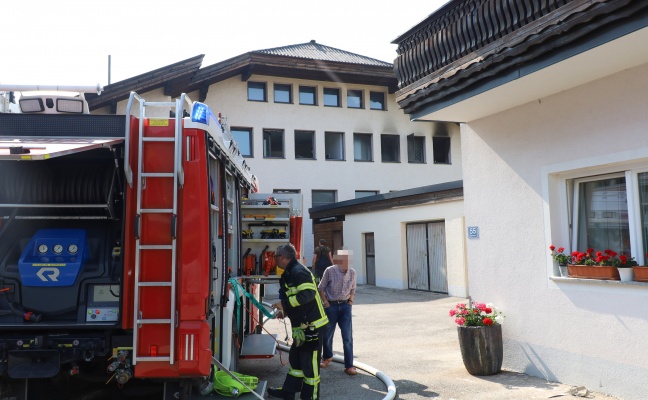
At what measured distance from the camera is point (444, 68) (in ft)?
24.6

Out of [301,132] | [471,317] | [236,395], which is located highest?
[301,132]

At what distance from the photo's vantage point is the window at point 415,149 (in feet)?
96.8

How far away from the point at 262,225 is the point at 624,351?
490 centimetres

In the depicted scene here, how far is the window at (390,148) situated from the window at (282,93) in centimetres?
482

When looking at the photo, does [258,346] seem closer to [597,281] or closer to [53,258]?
[53,258]

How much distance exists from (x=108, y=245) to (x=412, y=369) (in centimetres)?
431

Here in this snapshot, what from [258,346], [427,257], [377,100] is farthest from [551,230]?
[377,100]

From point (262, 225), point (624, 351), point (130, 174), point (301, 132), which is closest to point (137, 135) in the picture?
point (130, 174)

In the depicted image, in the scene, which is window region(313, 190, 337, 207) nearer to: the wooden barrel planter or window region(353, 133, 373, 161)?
window region(353, 133, 373, 161)

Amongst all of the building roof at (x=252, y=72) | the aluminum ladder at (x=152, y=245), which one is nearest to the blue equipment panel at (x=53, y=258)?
the aluminum ladder at (x=152, y=245)

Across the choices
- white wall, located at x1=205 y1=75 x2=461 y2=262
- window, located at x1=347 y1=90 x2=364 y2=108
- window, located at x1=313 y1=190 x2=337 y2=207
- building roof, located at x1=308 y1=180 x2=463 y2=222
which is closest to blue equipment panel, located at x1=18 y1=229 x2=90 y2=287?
building roof, located at x1=308 y1=180 x2=463 y2=222

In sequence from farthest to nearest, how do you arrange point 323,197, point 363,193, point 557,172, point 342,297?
point 363,193, point 323,197, point 342,297, point 557,172

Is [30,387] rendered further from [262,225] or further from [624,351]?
[624,351]

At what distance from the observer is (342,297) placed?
308 inches
